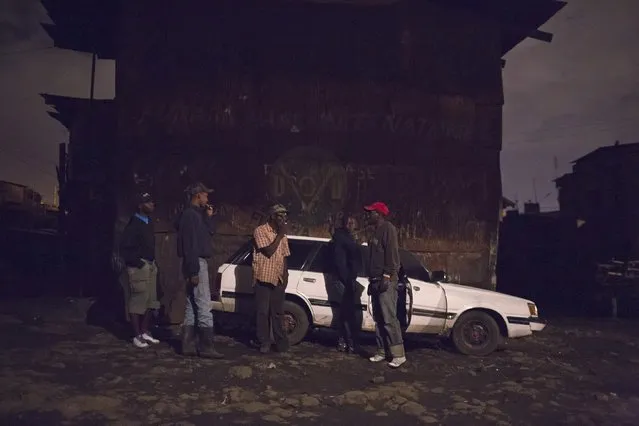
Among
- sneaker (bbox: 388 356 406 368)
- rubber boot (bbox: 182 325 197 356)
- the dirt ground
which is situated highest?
rubber boot (bbox: 182 325 197 356)

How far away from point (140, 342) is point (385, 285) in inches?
129

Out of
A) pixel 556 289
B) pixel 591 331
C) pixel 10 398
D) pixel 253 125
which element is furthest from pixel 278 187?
pixel 556 289

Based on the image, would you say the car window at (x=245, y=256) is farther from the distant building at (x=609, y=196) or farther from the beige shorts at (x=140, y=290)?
the distant building at (x=609, y=196)

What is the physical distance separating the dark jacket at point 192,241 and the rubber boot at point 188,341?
0.70m

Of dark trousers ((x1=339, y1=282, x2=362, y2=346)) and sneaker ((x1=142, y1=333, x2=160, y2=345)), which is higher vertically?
dark trousers ((x1=339, y1=282, x2=362, y2=346))

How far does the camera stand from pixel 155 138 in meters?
9.46

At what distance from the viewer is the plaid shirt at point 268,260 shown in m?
6.79

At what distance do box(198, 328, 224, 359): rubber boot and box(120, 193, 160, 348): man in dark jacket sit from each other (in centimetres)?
92

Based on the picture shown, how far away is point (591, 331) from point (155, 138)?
28.7 feet

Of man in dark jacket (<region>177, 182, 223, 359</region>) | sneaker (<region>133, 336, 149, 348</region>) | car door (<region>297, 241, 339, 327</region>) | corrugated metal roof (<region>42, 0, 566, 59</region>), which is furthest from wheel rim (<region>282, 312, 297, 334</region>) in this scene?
corrugated metal roof (<region>42, 0, 566, 59</region>)

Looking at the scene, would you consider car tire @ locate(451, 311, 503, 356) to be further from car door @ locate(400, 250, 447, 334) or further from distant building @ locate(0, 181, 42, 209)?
distant building @ locate(0, 181, 42, 209)

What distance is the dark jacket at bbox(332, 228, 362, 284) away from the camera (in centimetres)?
708

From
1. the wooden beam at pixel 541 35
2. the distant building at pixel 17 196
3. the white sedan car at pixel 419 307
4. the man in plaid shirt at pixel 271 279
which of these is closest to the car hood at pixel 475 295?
the white sedan car at pixel 419 307

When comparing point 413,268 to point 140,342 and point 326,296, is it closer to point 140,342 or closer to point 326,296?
point 326,296
